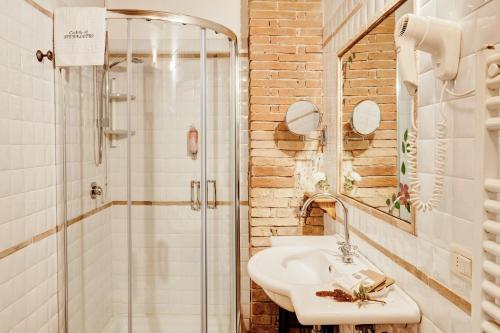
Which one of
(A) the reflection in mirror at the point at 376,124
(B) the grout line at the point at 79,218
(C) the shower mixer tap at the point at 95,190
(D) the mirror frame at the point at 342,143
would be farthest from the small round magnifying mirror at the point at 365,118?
(C) the shower mixer tap at the point at 95,190

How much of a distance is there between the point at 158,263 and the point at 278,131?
1183 mm

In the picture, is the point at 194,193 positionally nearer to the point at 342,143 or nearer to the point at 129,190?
the point at 129,190

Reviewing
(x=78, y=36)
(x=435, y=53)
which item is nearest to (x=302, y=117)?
(x=78, y=36)

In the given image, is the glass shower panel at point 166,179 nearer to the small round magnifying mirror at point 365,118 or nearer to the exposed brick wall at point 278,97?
the exposed brick wall at point 278,97

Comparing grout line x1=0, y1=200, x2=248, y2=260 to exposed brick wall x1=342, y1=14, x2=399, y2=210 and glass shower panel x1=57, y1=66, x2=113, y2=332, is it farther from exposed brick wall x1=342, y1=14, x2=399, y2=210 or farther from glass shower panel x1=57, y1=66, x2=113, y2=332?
exposed brick wall x1=342, y1=14, x2=399, y2=210

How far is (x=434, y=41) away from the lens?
119cm

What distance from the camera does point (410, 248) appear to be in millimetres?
1532

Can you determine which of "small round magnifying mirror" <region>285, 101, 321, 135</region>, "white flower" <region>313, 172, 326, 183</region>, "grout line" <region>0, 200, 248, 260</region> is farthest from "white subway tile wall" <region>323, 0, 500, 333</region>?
"grout line" <region>0, 200, 248, 260</region>

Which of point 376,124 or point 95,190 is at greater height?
point 376,124

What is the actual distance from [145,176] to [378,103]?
1.44m

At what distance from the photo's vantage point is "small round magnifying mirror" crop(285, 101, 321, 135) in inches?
111

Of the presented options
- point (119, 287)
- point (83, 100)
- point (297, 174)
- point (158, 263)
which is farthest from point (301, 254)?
point (83, 100)

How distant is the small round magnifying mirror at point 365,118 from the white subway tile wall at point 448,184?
17.8 inches

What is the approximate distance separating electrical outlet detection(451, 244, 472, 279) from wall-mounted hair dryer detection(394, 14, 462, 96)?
19.3 inches
